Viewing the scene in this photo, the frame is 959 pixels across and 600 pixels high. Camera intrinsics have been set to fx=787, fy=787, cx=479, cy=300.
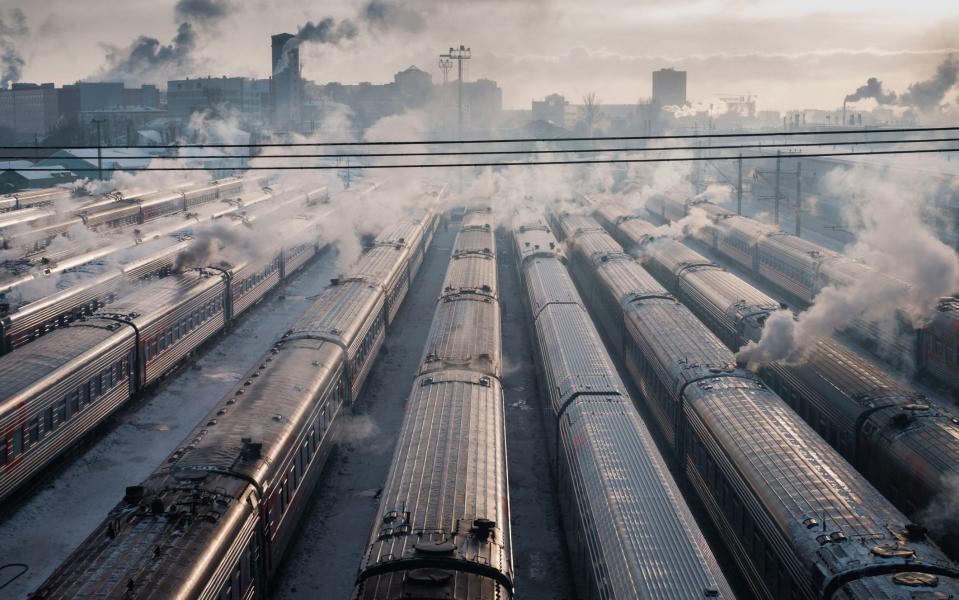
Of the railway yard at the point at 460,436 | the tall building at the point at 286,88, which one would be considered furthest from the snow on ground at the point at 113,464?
the tall building at the point at 286,88

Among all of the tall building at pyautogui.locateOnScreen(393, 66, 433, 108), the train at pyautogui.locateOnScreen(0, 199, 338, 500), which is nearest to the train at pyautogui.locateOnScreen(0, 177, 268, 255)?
the train at pyautogui.locateOnScreen(0, 199, 338, 500)

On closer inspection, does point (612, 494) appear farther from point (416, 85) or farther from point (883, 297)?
point (416, 85)

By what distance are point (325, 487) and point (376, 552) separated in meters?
8.91

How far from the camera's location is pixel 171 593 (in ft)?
32.6

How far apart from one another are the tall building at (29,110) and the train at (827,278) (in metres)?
101

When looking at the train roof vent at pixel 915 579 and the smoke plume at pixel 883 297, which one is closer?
the train roof vent at pixel 915 579

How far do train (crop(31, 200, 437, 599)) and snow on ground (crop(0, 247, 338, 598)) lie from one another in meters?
4.40

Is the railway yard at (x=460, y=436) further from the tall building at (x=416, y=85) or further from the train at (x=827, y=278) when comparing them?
the tall building at (x=416, y=85)

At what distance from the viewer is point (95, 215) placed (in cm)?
4441

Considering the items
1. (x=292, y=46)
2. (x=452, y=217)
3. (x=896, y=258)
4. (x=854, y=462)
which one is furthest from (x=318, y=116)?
(x=854, y=462)

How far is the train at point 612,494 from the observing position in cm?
1082

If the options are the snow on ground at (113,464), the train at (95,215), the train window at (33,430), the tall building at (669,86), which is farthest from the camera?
the tall building at (669,86)

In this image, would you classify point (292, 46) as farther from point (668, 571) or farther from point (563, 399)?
point (668, 571)

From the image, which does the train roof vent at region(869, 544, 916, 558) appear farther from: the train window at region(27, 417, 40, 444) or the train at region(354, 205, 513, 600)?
the train window at region(27, 417, 40, 444)
